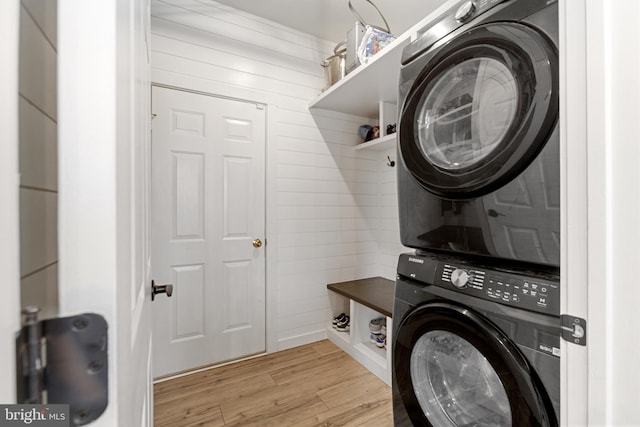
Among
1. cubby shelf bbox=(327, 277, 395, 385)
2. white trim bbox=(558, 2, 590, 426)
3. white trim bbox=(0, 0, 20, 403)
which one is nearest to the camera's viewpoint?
white trim bbox=(0, 0, 20, 403)

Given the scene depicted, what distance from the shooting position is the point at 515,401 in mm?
783

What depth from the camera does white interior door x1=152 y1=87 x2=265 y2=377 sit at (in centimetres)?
202

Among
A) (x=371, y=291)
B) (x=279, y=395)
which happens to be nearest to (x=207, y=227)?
(x=279, y=395)

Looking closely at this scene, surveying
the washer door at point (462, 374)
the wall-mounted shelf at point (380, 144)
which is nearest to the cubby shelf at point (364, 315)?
the washer door at point (462, 374)

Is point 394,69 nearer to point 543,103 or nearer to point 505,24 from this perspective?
point 505,24

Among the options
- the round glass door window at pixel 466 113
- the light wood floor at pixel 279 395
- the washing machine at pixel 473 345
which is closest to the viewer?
the washing machine at pixel 473 345

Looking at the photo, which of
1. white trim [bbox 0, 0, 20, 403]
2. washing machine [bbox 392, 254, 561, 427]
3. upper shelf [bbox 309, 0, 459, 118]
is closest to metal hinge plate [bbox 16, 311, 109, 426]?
white trim [bbox 0, 0, 20, 403]

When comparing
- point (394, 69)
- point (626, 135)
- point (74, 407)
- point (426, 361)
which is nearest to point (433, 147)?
point (626, 135)

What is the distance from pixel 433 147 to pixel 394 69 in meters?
1.01

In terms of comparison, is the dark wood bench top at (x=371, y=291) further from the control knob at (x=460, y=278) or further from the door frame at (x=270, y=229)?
the control knob at (x=460, y=278)

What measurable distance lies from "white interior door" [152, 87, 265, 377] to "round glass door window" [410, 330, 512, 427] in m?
1.55

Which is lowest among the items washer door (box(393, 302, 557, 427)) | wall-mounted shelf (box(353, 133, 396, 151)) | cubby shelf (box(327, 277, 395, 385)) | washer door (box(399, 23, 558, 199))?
cubby shelf (box(327, 277, 395, 385))

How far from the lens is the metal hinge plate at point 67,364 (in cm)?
27

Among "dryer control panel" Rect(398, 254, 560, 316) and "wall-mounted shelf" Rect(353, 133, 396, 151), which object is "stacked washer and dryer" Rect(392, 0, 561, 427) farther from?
"wall-mounted shelf" Rect(353, 133, 396, 151)
